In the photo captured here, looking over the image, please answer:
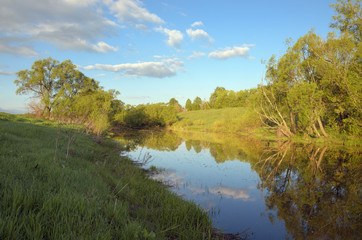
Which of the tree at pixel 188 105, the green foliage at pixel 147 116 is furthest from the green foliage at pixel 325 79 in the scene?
the tree at pixel 188 105

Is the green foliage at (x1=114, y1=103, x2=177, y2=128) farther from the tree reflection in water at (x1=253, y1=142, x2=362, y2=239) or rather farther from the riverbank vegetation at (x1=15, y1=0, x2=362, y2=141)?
the tree reflection in water at (x1=253, y1=142, x2=362, y2=239)

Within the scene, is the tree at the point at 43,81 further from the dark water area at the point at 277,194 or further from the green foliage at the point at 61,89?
the dark water area at the point at 277,194

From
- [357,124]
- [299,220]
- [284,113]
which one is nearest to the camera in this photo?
[299,220]

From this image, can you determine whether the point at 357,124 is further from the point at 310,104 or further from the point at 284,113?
the point at 284,113

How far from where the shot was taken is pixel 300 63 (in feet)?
82.8

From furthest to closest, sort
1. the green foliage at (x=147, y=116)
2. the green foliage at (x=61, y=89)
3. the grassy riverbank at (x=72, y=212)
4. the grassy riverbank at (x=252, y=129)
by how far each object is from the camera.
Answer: the green foliage at (x=147, y=116) → the green foliage at (x=61, y=89) → the grassy riverbank at (x=252, y=129) → the grassy riverbank at (x=72, y=212)

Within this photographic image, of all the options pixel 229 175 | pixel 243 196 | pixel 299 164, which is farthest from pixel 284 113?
pixel 243 196

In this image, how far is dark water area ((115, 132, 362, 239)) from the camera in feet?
18.9

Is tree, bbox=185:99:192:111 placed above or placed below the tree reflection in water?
above

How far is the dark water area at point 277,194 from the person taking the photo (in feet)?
18.9

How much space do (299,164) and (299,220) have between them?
28.4 ft

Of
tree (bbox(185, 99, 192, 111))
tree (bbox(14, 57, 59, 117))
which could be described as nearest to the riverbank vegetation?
tree (bbox(14, 57, 59, 117))

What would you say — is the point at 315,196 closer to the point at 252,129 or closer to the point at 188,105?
the point at 252,129

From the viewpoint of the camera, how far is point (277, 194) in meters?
8.42
